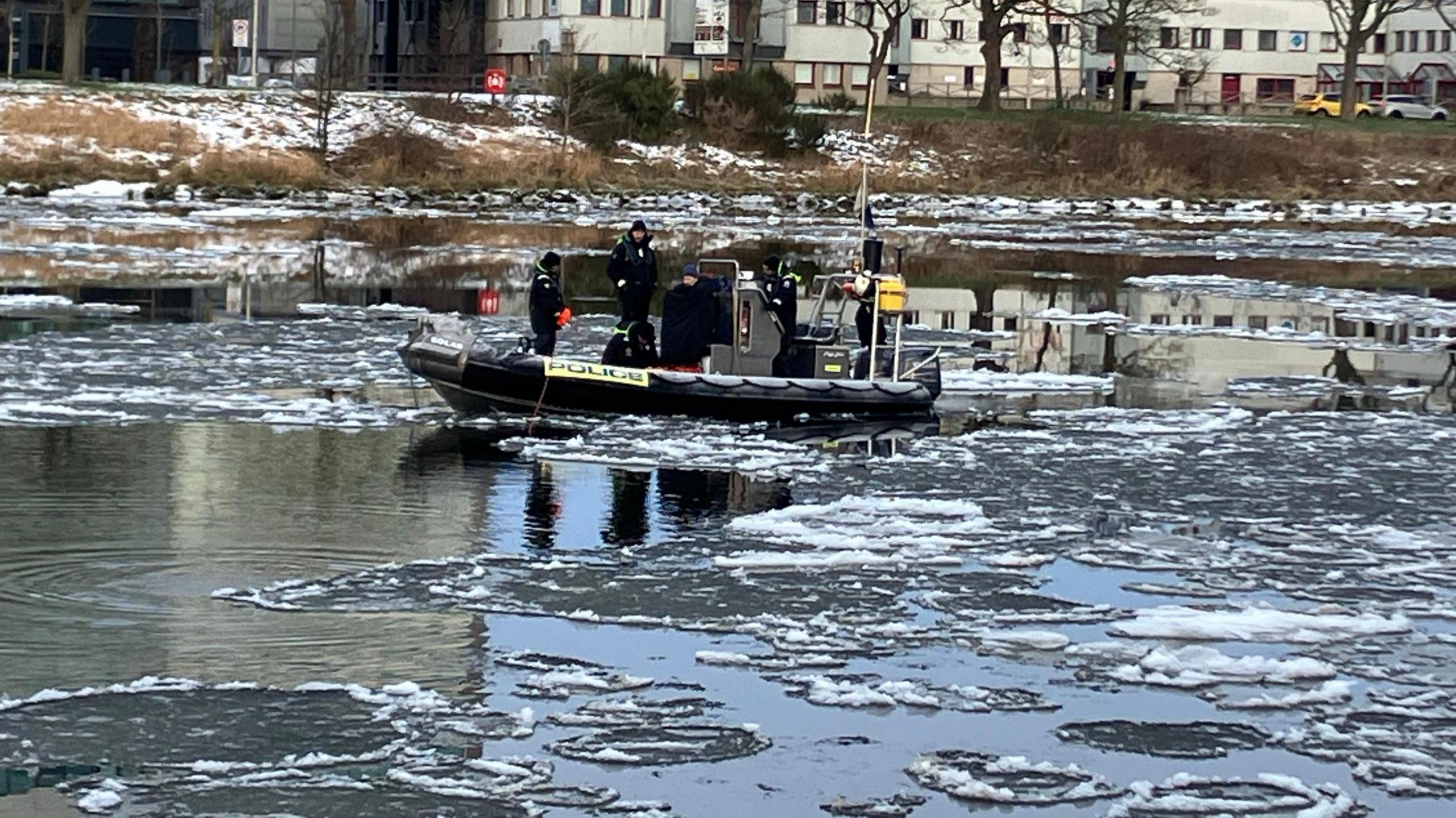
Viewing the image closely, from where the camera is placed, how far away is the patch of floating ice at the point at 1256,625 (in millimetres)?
13180

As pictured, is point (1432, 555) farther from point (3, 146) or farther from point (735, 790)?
point (3, 146)

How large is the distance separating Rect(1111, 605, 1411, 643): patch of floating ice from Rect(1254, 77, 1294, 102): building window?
300 ft

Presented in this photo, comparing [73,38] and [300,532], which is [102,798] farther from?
[73,38]

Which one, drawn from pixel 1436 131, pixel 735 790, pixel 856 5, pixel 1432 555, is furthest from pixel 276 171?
pixel 735 790

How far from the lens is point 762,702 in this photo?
37.9 ft

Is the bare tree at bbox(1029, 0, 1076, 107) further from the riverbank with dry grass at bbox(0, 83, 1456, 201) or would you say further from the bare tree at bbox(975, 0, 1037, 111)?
the riverbank with dry grass at bbox(0, 83, 1456, 201)

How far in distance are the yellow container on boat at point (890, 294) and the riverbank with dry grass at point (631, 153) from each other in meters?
37.2

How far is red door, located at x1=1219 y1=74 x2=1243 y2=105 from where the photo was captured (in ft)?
332

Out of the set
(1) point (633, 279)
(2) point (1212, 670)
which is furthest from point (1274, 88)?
(2) point (1212, 670)

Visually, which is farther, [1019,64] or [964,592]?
[1019,64]

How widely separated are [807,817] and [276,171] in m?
50.3

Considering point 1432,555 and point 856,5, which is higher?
point 856,5

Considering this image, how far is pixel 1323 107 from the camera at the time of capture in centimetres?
9238

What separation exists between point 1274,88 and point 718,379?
86.0m
